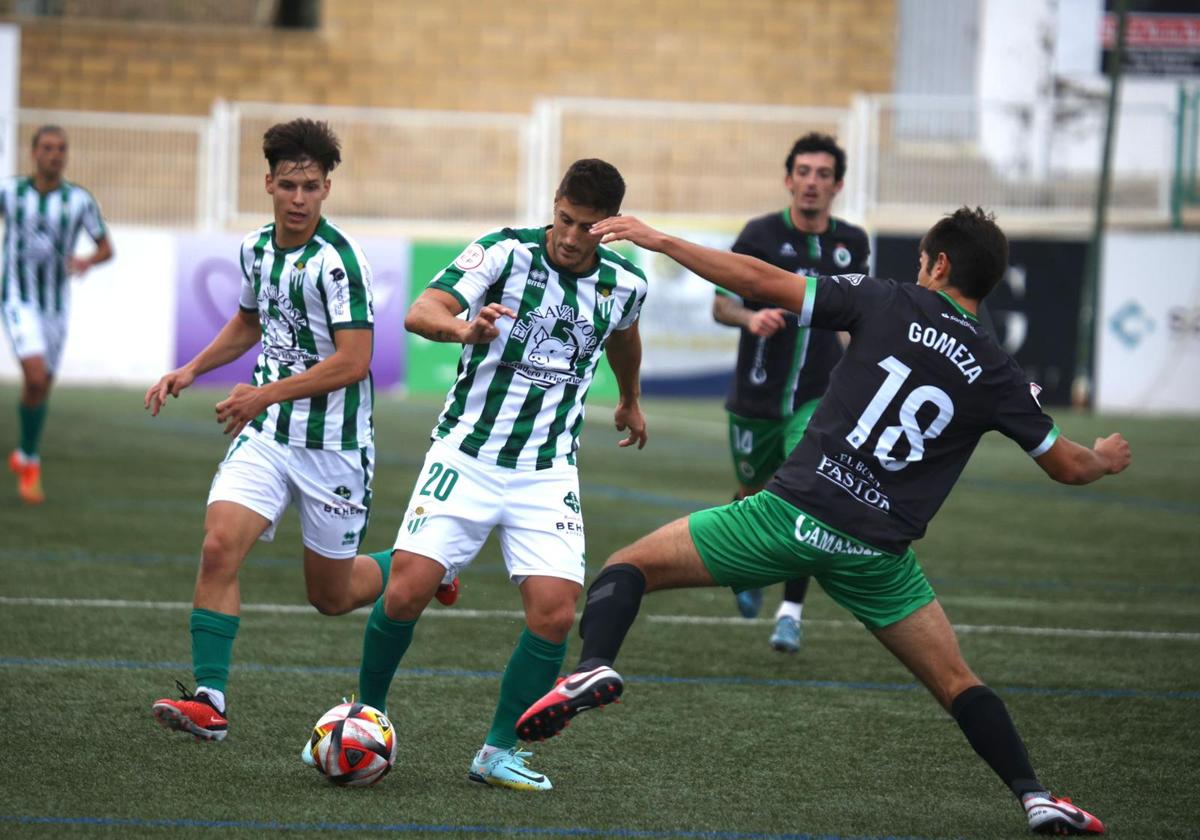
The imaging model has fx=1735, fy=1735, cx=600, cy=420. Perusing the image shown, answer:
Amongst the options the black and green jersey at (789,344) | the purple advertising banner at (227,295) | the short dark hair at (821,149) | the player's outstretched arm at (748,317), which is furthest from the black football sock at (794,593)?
the purple advertising banner at (227,295)

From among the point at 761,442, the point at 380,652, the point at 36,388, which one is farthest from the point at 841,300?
the point at 36,388

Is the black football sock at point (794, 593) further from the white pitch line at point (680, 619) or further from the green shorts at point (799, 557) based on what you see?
the green shorts at point (799, 557)

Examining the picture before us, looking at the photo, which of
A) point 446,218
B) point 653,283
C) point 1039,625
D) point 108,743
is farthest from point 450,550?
point 446,218

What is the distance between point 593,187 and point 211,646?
1.84 meters

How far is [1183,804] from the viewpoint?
16.5ft

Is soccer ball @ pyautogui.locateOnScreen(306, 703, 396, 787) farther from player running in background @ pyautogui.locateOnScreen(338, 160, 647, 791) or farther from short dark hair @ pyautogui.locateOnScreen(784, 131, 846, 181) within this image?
short dark hair @ pyautogui.locateOnScreen(784, 131, 846, 181)

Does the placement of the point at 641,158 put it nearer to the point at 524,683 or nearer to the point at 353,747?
the point at 524,683

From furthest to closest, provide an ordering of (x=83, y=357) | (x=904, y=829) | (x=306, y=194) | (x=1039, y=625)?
(x=83, y=357)
(x=1039, y=625)
(x=306, y=194)
(x=904, y=829)

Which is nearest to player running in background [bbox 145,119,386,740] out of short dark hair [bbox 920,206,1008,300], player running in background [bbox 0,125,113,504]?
short dark hair [bbox 920,206,1008,300]

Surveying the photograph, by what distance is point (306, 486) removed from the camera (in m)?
5.73

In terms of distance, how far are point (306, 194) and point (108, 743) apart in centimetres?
182

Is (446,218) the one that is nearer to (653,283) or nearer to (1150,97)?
(653,283)

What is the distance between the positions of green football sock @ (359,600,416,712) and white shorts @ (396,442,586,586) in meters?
0.23

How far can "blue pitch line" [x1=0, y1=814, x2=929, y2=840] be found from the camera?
441 centimetres
